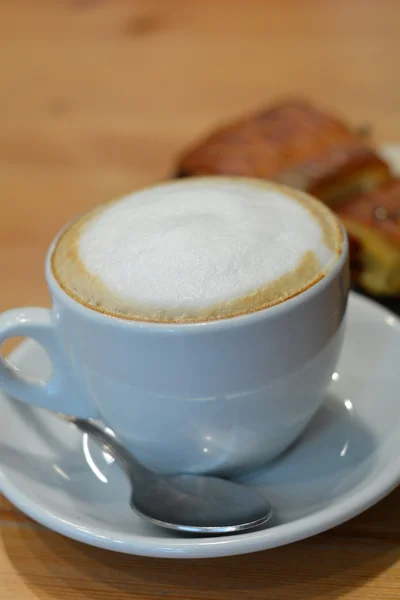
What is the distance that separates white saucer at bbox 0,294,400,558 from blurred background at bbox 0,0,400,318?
0.87ft

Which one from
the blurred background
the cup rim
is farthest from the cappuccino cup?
the blurred background

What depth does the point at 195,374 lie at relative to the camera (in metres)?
0.46

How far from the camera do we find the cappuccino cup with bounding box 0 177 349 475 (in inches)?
17.7

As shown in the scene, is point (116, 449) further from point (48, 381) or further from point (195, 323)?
point (195, 323)

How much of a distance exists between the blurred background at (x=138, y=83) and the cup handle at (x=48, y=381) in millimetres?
266

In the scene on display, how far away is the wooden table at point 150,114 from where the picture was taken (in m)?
0.47

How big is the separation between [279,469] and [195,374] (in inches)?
6.1

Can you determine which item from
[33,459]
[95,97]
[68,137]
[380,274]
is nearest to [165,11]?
[95,97]

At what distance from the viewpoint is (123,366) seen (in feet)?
1.55

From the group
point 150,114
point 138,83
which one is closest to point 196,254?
point 150,114

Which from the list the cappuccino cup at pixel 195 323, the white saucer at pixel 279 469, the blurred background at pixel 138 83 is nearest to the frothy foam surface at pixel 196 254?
the cappuccino cup at pixel 195 323

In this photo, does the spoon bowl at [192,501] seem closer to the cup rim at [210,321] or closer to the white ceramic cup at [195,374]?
the white ceramic cup at [195,374]

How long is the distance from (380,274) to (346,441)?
1.03 ft

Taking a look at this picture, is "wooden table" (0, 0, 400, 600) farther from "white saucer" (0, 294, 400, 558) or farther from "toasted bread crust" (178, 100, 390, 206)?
"toasted bread crust" (178, 100, 390, 206)
